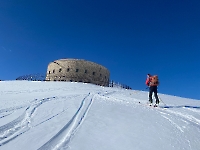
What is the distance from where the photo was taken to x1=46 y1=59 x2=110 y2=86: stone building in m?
34.2

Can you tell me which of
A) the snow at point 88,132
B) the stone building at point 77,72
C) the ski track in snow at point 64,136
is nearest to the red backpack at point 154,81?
the snow at point 88,132

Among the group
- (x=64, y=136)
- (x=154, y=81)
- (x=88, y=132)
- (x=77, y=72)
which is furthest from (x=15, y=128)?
(x=77, y=72)

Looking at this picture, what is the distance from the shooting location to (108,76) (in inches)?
1510

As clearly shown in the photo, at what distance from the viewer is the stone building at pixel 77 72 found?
34.2 metres

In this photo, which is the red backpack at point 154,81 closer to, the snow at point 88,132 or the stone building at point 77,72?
the snow at point 88,132

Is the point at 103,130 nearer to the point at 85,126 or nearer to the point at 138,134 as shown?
the point at 85,126

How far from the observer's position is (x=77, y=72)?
34.3 meters

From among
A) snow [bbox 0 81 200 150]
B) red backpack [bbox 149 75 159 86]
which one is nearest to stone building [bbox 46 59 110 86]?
red backpack [bbox 149 75 159 86]

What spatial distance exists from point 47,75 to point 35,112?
106 feet

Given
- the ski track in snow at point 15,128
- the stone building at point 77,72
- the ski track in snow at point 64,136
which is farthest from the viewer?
the stone building at point 77,72

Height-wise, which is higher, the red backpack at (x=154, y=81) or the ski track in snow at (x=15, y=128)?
the red backpack at (x=154, y=81)

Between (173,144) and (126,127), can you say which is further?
(126,127)

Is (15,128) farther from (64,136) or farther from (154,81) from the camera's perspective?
(154,81)

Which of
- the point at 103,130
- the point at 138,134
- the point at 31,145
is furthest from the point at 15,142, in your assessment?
the point at 138,134
